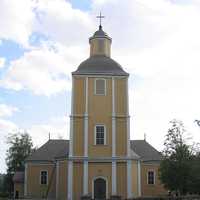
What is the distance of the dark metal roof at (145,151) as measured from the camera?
4688 centimetres

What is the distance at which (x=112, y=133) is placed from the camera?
1524 inches

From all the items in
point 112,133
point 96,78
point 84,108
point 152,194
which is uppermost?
point 96,78

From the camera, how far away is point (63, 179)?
3897cm

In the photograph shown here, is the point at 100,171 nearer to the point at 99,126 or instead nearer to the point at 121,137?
the point at 121,137

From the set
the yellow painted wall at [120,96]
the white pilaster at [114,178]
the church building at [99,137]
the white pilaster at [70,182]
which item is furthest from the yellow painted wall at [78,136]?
the yellow painted wall at [120,96]

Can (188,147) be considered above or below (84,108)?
below

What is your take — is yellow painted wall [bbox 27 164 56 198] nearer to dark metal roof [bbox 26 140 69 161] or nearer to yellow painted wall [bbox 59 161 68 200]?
dark metal roof [bbox 26 140 69 161]

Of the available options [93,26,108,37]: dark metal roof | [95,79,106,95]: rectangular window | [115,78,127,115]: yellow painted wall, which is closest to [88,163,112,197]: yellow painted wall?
[115,78,127,115]: yellow painted wall

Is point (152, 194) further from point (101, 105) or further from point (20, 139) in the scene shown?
point (20, 139)

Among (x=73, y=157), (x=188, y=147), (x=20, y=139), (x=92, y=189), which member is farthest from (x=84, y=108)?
(x=20, y=139)

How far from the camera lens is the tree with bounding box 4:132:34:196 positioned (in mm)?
64000

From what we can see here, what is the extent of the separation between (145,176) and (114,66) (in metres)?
13.3

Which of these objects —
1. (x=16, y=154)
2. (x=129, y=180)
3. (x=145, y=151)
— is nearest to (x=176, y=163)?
(x=129, y=180)

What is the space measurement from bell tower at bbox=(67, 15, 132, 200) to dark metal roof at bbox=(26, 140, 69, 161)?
8.55 meters
